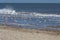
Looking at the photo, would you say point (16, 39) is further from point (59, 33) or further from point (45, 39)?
point (59, 33)

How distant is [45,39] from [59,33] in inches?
109

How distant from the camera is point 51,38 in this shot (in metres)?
13.9

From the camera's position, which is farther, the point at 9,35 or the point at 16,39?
the point at 9,35

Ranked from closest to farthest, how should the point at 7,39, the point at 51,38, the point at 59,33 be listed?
1. the point at 7,39
2. the point at 51,38
3. the point at 59,33

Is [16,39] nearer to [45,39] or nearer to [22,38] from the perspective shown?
[22,38]

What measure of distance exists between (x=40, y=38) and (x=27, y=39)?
82 centimetres

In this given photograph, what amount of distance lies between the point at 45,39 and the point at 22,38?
1.26m

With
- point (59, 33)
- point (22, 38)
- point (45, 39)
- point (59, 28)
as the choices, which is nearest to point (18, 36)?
point (22, 38)

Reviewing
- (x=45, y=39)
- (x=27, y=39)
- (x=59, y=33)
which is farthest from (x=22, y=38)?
(x=59, y=33)

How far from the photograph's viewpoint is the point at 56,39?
13.8 meters

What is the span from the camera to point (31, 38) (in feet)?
44.7

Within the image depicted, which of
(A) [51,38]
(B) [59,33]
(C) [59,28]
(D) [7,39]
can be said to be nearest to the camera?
(D) [7,39]

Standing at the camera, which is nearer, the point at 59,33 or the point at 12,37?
the point at 12,37

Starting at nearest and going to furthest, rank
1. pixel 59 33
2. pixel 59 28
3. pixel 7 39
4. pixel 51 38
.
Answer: pixel 7 39
pixel 51 38
pixel 59 33
pixel 59 28
